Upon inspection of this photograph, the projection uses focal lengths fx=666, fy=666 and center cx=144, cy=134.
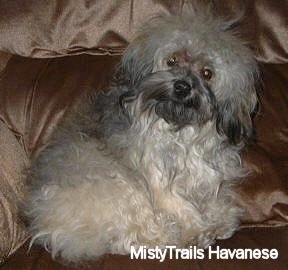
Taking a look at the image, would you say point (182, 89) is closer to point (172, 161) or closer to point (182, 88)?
point (182, 88)

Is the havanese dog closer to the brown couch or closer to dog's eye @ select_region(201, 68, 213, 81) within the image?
dog's eye @ select_region(201, 68, 213, 81)

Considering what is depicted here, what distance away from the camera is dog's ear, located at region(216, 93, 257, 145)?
8.24 ft

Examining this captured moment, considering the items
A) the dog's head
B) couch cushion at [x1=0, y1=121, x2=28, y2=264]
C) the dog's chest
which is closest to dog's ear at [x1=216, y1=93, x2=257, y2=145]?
the dog's head

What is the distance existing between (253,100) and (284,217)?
485mm

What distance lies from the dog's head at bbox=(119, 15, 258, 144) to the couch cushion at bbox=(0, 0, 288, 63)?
0.74 feet

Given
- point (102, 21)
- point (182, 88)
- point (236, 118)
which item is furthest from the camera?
point (102, 21)

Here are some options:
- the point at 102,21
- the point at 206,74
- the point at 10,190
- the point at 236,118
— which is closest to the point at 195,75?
the point at 206,74

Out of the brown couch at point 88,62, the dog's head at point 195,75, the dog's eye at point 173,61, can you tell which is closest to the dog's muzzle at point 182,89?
the dog's head at point 195,75

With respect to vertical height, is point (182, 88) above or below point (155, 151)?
above

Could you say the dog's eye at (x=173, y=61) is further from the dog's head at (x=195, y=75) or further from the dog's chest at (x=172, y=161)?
the dog's chest at (x=172, y=161)

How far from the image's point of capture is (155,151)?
2.53 metres

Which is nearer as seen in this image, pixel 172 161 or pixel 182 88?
pixel 182 88

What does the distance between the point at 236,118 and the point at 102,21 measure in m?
0.73

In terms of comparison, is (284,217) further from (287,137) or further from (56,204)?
(56,204)
